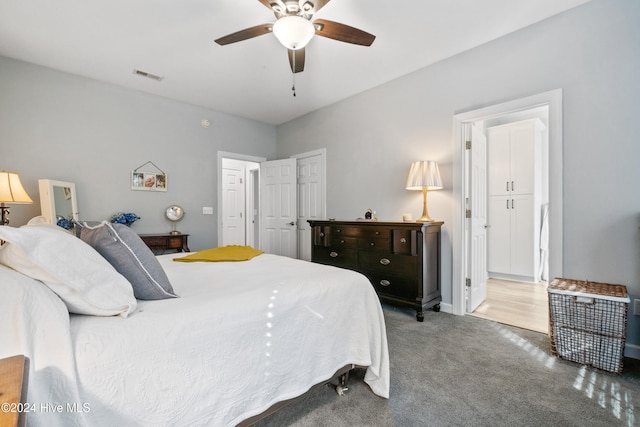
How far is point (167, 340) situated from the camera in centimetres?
103

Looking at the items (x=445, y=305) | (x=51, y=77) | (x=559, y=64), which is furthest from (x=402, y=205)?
(x=51, y=77)

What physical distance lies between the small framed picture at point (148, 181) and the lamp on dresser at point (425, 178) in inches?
133

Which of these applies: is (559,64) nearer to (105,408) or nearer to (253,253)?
(253,253)

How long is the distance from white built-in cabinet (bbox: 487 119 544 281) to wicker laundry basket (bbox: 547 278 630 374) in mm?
2446

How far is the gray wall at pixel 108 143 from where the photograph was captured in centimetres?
318

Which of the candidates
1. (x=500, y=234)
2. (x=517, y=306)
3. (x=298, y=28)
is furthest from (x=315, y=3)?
(x=500, y=234)

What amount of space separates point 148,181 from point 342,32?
3.30 meters

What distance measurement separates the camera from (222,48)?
9.66 ft

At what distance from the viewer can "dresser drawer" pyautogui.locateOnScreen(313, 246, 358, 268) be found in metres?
3.46

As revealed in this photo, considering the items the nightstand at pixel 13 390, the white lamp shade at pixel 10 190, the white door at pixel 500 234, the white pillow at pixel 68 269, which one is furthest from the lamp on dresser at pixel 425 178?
the white lamp shade at pixel 10 190

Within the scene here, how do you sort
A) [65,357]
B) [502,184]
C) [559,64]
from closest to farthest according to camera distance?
[65,357], [559,64], [502,184]

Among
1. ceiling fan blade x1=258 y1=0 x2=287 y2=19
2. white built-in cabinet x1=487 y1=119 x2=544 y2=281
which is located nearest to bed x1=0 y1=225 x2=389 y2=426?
ceiling fan blade x1=258 y1=0 x2=287 y2=19

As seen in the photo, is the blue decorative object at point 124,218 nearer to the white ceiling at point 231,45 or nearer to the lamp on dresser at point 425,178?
the white ceiling at point 231,45

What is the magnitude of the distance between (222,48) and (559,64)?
10.1 feet
